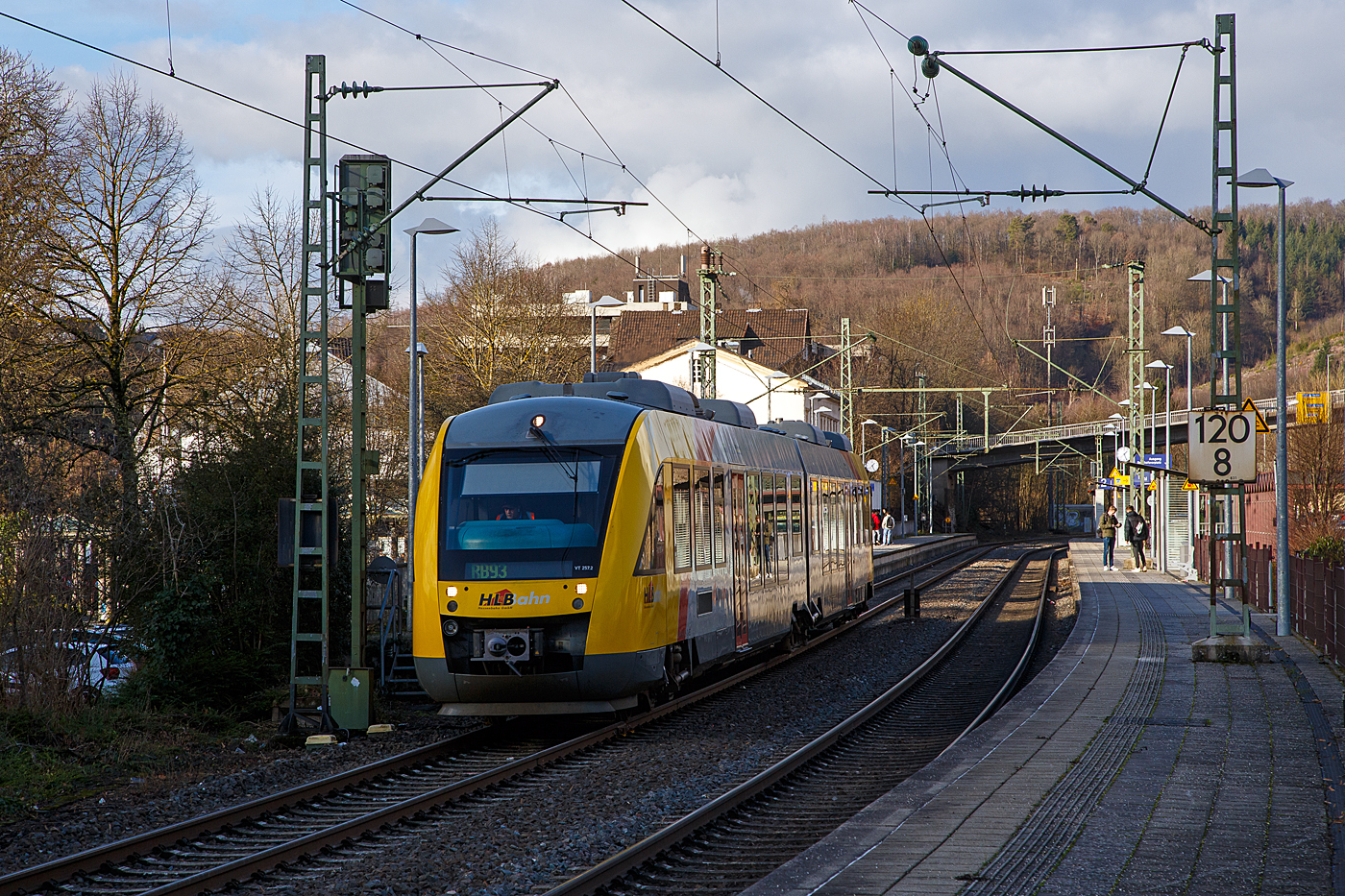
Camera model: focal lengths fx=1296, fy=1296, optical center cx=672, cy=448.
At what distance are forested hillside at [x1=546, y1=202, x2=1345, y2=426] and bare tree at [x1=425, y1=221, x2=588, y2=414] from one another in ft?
116

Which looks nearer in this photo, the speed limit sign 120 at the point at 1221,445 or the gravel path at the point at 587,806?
the gravel path at the point at 587,806

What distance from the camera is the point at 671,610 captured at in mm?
12438

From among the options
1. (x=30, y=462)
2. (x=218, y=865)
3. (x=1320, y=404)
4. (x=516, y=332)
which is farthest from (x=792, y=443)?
(x=1320, y=404)

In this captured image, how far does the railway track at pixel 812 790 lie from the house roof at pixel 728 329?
65264 mm

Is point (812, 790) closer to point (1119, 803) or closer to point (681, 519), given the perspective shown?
point (1119, 803)

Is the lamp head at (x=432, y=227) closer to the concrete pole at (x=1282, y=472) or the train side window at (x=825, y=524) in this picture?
the train side window at (x=825, y=524)

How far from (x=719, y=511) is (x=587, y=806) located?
6045 millimetres

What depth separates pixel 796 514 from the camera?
18828 millimetres

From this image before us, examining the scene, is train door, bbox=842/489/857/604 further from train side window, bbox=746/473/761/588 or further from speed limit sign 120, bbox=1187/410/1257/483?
speed limit sign 120, bbox=1187/410/1257/483

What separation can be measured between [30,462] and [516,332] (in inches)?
1129

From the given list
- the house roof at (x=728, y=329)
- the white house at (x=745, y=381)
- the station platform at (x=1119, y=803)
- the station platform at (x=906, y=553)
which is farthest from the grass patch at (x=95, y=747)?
the house roof at (x=728, y=329)

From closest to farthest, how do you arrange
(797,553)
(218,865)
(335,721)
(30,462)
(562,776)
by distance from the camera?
(218,865)
(562,776)
(335,721)
(30,462)
(797,553)

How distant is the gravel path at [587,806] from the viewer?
277 inches

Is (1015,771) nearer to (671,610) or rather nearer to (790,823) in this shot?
(790,823)
